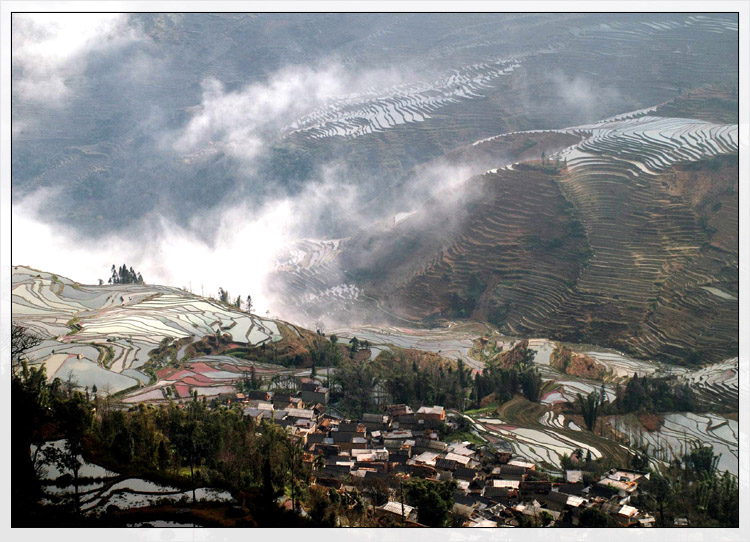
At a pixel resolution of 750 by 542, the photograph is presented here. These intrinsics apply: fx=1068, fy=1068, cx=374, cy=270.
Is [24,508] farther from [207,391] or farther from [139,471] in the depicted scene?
[207,391]

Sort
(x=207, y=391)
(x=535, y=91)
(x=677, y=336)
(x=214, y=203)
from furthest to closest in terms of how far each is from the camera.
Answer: (x=535, y=91) < (x=214, y=203) < (x=677, y=336) < (x=207, y=391)

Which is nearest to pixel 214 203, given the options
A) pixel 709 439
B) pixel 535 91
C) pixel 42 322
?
pixel 535 91

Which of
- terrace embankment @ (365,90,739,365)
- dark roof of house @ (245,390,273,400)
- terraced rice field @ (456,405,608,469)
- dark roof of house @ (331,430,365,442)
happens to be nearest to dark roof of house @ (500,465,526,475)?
terraced rice field @ (456,405,608,469)

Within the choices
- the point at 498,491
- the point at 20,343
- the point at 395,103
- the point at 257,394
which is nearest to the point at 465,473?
the point at 498,491

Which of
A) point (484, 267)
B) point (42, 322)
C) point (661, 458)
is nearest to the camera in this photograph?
point (661, 458)

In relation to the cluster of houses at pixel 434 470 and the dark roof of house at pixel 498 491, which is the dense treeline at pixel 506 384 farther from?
the dark roof of house at pixel 498 491

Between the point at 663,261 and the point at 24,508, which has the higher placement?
the point at 663,261

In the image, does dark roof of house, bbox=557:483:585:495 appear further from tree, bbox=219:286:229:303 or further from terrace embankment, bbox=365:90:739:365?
tree, bbox=219:286:229:303
